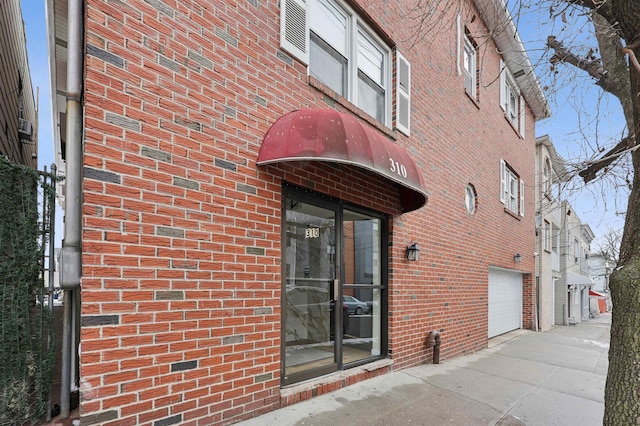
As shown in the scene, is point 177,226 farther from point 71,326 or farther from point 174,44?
point 174,44

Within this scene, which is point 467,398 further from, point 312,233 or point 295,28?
point 295,28

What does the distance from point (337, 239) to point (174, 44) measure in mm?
2868

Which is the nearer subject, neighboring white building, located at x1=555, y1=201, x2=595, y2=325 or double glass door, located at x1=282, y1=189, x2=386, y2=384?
double glass door, located at x1=282, y1=189, x2=386, y2=384

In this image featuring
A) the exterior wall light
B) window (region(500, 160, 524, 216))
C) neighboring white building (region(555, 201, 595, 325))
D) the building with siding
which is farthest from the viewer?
neighboring white building (region(555, 201, 595, 325))

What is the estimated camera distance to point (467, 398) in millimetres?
4699

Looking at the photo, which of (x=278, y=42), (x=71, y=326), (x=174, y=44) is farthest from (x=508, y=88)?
(x=71, y=326)

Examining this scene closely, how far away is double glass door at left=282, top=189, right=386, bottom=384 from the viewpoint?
432 centimetres

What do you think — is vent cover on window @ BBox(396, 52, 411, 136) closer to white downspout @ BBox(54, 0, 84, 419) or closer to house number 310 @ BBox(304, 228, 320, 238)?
house number 310 @ BBox(304, 228, 320, 238)

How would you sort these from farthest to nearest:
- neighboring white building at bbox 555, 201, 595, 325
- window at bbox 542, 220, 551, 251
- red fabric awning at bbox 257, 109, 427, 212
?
neighboring white building at bbox 555, 201, 595, 325
window at bbox 542, 220, 551, 251
red fabric awning at bbox 257, 109, 427, 212

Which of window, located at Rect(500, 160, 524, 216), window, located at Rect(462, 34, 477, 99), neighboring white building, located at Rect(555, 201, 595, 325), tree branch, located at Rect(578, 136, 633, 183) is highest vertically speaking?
window, located at Rect(462, 34, 477, 99)

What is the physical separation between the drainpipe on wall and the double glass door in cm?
192

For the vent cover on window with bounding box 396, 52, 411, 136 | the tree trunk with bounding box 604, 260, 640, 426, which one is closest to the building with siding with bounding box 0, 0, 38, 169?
the vent cover on window with bounding box 396, 52, 411, 136

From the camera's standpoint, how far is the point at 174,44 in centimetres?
311

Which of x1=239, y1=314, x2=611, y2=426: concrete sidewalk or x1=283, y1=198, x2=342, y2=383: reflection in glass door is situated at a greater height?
x1=283, y1=198, x2=342, y2=383: reflection in glass door
